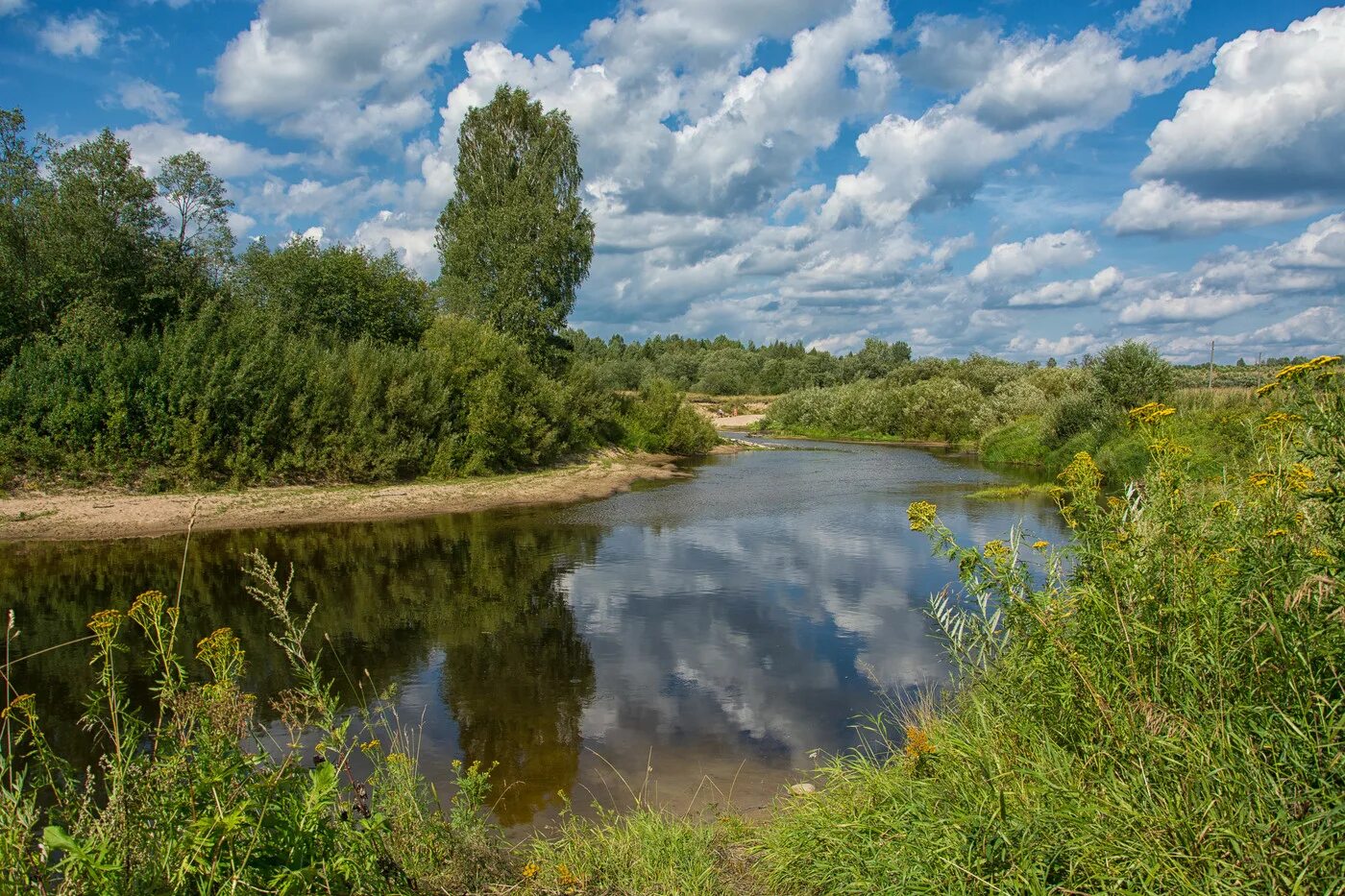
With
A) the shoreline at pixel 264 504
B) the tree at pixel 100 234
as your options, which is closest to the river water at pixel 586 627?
the shoreline at pixel 264 504

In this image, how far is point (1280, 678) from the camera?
3.63 meters

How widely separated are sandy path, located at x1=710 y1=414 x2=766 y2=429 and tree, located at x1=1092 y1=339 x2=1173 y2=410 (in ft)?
137

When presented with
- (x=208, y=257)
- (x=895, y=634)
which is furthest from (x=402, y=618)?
→ (x=208, y=257)

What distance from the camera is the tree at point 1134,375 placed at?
33062 mm

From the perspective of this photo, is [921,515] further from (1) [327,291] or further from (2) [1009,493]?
(1) [327,291]

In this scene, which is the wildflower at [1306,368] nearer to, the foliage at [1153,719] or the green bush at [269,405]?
the foliage at [1153,719]

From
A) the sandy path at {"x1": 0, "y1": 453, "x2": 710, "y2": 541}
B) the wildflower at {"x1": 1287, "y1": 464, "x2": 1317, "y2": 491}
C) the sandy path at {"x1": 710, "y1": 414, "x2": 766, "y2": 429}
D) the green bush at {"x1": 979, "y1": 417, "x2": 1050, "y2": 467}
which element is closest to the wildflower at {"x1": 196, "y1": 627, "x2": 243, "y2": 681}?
the wildflower at {"x1": 1287, "y1": 464, "x2": 1317, "y2": 491}

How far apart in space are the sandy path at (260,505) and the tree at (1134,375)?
21100 millimetres

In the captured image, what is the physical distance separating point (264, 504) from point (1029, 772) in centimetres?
2382

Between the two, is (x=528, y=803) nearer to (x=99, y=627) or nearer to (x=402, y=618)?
(x=99, y=627)

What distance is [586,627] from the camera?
13102 mm

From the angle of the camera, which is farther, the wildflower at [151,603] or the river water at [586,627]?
the river water at [586,627]

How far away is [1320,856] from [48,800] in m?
9.37

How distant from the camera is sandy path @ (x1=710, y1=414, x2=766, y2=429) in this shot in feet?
251
